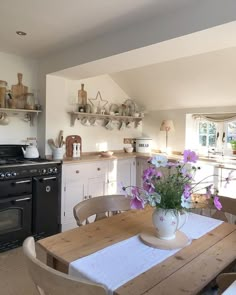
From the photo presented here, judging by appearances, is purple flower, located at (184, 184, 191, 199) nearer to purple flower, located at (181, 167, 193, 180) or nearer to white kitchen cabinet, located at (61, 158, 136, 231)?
purple flower, located at (181, 167, 193, 180)

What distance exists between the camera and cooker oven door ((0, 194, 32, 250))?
274cm

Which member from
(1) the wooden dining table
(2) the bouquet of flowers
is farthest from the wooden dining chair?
(2) the bouquet of flowers

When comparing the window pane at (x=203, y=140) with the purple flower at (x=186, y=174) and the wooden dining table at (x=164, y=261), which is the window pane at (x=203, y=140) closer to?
the wooden dining table at (x=164, y=261)

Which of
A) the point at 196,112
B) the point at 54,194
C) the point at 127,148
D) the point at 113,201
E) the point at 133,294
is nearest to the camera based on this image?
the point at 133,294

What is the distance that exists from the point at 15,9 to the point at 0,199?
1738 mm

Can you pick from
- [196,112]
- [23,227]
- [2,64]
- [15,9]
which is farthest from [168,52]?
[23,227]

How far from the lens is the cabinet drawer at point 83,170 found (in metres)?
3.27

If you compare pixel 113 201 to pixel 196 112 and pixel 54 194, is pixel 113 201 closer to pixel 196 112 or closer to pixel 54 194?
pixel 54 194

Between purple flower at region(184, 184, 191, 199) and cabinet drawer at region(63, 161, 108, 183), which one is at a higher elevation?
purple flower at region(184, 184, 191, 199)

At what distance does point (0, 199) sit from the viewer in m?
2.69

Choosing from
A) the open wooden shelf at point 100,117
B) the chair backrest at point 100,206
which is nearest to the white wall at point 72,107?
the open wooden shelf at point 100,117

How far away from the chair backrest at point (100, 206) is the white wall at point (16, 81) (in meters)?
1.92

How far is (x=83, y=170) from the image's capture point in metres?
3.41

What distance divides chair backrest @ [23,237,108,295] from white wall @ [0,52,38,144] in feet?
Result: 8.50
